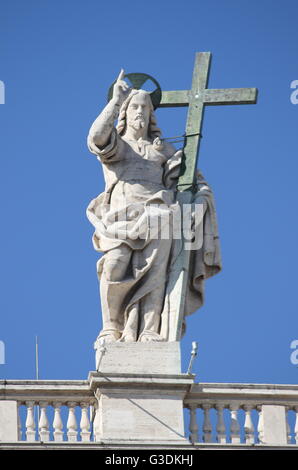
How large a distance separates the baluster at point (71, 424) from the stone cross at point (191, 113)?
2307 mm

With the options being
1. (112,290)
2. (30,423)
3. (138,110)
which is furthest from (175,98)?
(30,423)

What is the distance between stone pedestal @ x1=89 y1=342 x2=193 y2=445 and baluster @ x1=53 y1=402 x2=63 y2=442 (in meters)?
0.57

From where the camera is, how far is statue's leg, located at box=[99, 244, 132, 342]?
1850 inches

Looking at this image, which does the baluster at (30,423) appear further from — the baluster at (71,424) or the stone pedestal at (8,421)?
the baluster at (71,424)

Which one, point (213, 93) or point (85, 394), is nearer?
point (85, 394)

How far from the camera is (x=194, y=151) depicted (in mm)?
48438

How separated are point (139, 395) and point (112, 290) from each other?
195cm

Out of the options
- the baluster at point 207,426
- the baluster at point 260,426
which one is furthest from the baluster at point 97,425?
the baluster at point 260,426

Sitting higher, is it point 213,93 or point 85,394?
point 213,93

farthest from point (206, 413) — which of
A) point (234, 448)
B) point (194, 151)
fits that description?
point (194, 151)

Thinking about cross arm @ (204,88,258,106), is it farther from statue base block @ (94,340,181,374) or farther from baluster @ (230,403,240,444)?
baluster @ (230,403,240,444)

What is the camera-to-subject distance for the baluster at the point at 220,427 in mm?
46000
